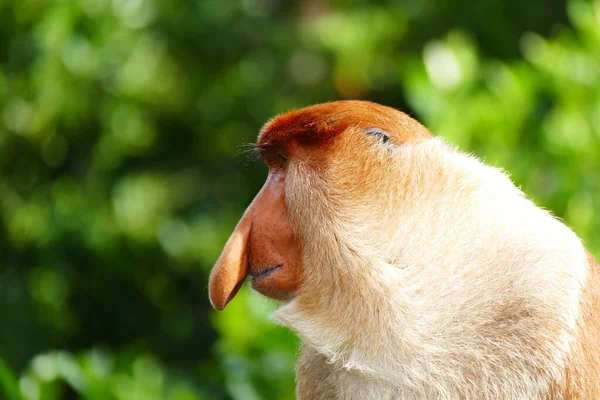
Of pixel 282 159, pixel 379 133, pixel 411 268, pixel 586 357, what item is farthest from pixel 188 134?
pixel 586 357

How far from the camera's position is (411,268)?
209cm

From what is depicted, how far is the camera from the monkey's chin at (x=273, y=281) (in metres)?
2.16

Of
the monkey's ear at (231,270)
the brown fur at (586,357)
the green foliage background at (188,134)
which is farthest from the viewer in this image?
the green foliage background at (188,134)

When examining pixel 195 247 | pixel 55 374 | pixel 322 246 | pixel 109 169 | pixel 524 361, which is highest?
pixel 322 246

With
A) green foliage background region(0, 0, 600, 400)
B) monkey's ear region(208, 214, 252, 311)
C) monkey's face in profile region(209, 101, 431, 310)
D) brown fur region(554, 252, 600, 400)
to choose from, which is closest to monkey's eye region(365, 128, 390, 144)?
monkey's face in profile region(209, 101, 431, 310)

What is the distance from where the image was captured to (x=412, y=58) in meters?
7.50

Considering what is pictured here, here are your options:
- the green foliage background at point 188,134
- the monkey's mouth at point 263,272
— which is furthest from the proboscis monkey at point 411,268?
the green foliage background at point 188,134

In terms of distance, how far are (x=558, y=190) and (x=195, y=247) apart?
9.65ft

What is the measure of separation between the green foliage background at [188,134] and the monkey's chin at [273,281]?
1.39 meters

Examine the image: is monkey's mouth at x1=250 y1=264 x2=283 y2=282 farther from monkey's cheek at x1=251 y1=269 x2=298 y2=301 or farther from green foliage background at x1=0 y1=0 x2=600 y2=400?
green foliage background at x1=0 y1=0 x2=600 y2=400

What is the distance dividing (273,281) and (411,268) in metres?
0.32

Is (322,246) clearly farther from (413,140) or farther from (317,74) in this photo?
(317,74)

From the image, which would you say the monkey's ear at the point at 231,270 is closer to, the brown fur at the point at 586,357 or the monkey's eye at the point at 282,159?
the monkey's eye at the point at 282,159

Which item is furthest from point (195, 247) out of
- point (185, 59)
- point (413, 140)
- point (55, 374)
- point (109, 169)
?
point (413, 140)
